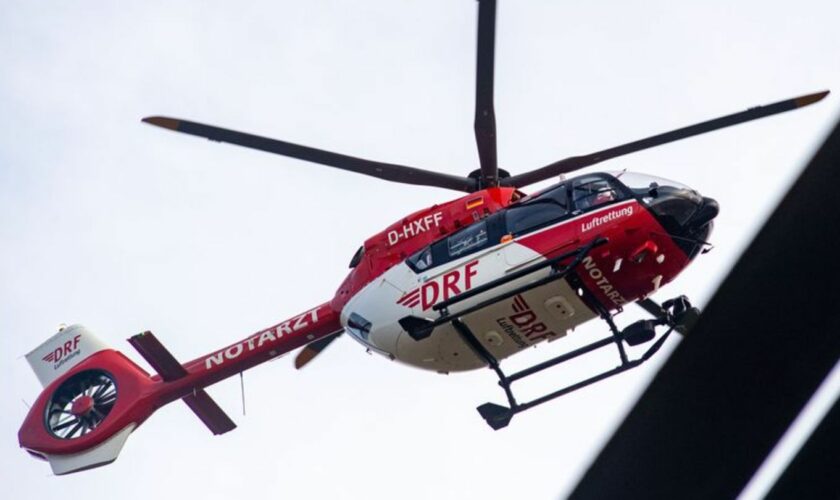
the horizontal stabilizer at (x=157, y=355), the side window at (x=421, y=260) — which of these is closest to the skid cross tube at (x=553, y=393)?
the side window at (x=421, y=260)

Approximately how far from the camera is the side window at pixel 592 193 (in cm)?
1122

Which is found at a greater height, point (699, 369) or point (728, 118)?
point (699, 369)

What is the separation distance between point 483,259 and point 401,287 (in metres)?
1.16

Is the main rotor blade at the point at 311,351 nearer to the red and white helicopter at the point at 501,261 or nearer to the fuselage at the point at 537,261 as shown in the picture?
the red and white helicopter at the point at 501,261

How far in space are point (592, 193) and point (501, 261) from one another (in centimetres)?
125

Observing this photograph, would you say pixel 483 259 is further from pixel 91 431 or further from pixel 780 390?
pixel 780 390

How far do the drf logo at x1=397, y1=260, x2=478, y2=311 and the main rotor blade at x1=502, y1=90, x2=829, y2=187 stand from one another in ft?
7.01

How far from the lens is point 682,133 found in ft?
38.8

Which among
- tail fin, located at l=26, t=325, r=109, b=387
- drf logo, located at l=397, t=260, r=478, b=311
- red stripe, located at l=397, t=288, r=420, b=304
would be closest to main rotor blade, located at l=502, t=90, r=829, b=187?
drf logo, located at l=397, t=260, r=478, b=311

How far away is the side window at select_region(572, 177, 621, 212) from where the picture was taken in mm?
11219

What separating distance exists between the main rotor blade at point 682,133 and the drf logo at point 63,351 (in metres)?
8.66

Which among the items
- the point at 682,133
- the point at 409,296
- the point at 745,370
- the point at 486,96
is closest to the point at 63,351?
the point at 409,296

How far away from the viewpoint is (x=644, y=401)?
5.39 ft

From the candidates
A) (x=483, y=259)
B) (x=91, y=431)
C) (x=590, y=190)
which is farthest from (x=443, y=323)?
(x=91, y=431)
